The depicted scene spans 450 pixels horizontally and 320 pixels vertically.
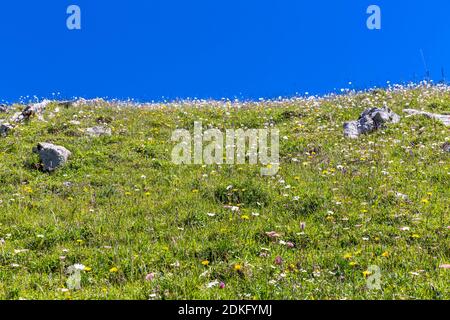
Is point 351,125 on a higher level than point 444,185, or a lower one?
higher

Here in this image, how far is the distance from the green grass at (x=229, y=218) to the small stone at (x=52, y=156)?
→ 28 cm

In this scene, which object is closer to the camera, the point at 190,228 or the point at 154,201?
the point at 190,228

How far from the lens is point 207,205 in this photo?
10359mm

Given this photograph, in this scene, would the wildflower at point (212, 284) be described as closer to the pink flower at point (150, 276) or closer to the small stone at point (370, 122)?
the pink flower at point (150, 276)

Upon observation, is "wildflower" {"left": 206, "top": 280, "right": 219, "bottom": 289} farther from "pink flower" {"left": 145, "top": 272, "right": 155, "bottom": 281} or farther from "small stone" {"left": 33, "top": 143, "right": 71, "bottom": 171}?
"small stone" {"left": 33, "top": 143, "right": 71, "bottom": 171}

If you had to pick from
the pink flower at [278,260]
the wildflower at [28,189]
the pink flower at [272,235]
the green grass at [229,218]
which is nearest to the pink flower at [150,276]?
the green grass at [229,218]

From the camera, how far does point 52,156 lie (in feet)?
46.0

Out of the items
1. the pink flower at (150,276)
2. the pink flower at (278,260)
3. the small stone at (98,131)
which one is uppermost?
the small stone at (98,131)

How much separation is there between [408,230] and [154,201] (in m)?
5.16

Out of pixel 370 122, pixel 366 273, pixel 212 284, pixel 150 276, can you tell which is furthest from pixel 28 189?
pixel 370 122

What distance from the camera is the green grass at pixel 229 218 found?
22.0ft

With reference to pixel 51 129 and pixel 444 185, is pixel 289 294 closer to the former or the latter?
pixel 444 185

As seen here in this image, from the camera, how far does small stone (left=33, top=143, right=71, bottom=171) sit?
1389 centimetres
